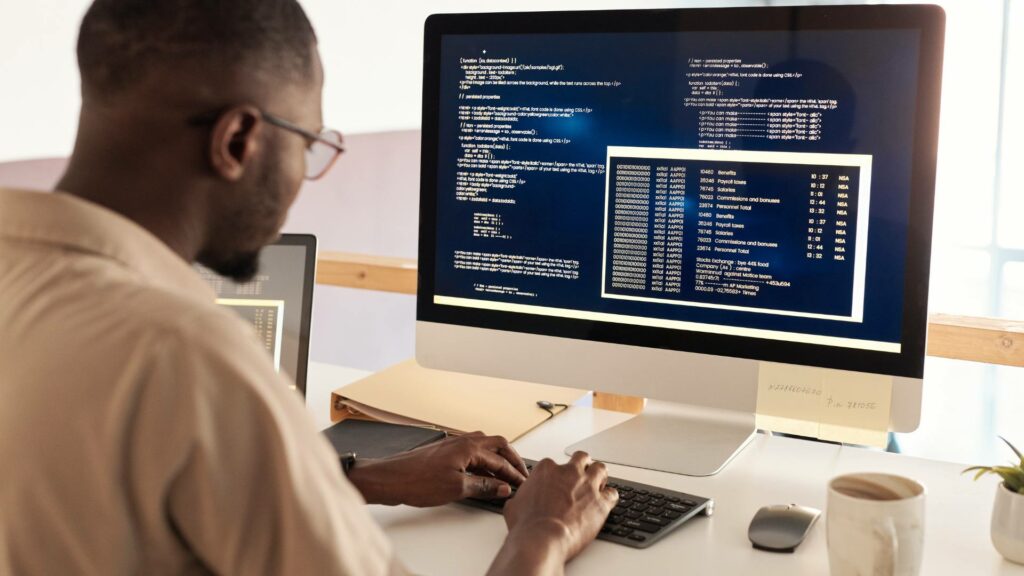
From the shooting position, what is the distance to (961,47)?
3.46m

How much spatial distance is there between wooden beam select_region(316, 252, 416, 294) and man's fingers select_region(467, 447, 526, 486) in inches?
29.8

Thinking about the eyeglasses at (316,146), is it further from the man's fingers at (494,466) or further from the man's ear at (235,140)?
the man's fingers at (494,466)

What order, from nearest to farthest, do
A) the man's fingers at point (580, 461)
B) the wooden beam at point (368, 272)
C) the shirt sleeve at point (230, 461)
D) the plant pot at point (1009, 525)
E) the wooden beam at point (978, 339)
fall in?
the shirt sleeve at point (230, 461)
the plant pot at point (1009, 525)
the man's fingers at point (580, 461)
the wooden beam at point (978, 339)
the wooden beam at point (368, 272)

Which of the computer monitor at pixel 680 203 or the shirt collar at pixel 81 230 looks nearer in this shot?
the shirt collar at pixel 81 230

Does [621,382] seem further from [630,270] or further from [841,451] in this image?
[841,451]

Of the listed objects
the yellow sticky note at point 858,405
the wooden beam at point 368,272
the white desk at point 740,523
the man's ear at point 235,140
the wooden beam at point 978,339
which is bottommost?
the white desk at point 740,523

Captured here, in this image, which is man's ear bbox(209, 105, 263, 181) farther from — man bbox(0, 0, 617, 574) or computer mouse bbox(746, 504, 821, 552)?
computer mouse bbox(746, 504, 821, 552)

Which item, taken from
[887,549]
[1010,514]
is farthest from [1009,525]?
[887,549]

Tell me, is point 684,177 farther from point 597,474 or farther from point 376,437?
point 376,437

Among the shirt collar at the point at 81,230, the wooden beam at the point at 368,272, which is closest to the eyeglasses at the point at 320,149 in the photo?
the shirt collar at the point at 81,230

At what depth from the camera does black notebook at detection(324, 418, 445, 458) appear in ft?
3.95

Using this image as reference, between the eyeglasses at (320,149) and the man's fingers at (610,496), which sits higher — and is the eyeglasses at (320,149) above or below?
above

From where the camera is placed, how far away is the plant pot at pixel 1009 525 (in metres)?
0.93

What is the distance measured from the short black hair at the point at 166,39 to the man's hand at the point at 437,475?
478mm
